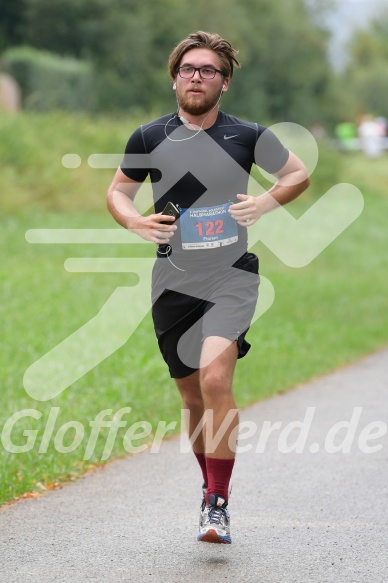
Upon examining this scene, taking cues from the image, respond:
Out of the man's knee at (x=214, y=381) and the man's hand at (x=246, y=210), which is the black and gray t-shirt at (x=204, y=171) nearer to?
the man's hand at (x=246, y=210)

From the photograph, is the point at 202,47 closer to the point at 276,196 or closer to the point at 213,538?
the point at 276,196

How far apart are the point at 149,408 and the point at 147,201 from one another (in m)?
9.88

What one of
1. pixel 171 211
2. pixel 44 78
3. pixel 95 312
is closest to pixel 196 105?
pixel 171 211

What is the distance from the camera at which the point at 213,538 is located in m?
5.36

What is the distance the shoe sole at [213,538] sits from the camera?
17.5ft

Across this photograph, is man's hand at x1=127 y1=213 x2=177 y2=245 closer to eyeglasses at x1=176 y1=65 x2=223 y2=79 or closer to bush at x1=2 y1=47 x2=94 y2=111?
eyeglasses at x1=176 y1=65 x2=223 y2=79

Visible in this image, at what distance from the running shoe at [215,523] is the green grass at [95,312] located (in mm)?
1499

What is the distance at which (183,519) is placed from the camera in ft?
19.9

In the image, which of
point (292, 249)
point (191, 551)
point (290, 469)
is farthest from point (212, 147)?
point (292, 249)

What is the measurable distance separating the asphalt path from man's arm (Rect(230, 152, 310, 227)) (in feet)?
4.93

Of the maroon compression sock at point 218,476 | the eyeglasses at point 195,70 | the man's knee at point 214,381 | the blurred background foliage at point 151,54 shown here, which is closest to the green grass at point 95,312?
the maroon compression sock at point 218,476

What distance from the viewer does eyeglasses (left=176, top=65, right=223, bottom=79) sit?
554 cm

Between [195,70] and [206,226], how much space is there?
0.72 m

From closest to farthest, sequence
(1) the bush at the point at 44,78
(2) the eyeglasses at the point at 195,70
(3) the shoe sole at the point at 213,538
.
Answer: (3) the shoe sole at the point at 213,538 → (2) the eyeglasses at the point at 195,70 → (1) the bush at the point at 44,78
